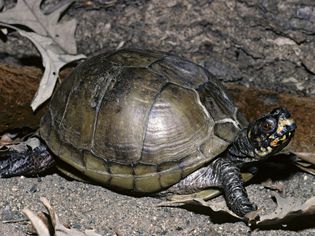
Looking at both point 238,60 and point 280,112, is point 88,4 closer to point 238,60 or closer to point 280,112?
point 238,60

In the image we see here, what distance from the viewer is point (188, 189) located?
3.89 m

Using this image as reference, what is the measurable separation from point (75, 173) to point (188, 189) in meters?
0.77

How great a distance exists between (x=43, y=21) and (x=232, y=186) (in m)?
2.03

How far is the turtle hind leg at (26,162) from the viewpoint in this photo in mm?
4090

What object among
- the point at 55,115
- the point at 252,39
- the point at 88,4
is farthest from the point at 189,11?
the point at 55,115

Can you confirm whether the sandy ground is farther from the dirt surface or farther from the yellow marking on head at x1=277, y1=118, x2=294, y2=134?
the yellow marking on head at x1=277, y1=118, x2=294, y2=134

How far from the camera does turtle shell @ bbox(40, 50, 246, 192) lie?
3730mm

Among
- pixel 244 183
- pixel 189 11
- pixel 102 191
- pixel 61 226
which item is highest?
pixel 189 11

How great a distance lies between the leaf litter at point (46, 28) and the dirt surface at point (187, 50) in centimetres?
10

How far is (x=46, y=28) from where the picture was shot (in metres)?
4.69

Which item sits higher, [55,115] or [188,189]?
[55,115]

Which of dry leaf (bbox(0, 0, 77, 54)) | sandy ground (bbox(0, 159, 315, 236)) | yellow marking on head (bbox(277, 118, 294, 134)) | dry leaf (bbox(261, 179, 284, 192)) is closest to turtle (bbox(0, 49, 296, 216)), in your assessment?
yellow marking on head (bbox(277, 118, 294, 134))

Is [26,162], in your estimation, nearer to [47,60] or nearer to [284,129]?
[47,60]

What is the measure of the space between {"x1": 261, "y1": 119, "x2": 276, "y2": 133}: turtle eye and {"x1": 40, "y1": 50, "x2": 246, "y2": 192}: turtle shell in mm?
284
